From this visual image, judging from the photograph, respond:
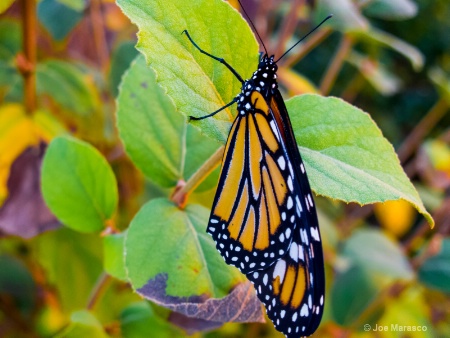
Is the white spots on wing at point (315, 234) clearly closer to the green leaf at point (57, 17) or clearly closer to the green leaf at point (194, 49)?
the green leaf at point (194, 49)

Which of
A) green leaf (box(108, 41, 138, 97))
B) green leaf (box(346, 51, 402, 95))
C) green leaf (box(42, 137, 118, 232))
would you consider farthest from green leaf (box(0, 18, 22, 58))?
green leaf (box(346, 51, 402, 95))

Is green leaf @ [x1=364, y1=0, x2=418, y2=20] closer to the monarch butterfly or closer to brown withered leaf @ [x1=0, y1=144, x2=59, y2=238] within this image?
the monarch butterfly

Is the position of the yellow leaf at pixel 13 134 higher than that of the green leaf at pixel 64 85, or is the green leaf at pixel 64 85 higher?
the green leaf at pixel 64 85

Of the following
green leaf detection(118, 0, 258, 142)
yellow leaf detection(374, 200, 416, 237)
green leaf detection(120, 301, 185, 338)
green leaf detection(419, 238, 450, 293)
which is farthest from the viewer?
yellow leaf detection(374, 200, 416, 237)

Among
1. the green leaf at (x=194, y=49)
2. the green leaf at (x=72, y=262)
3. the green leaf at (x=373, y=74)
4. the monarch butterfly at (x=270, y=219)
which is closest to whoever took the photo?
the green leaf at (x=194, y=49)

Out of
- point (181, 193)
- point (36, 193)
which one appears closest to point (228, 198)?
point (181, 193)

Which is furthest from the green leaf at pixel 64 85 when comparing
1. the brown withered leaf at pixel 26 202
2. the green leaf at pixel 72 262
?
the green leaf at pixel 72 262

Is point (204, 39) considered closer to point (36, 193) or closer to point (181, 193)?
point (181, 193)

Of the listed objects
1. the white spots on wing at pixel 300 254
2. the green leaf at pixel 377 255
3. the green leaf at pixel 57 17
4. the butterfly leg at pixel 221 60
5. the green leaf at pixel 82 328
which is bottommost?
the green leaf at pixel 377 255
